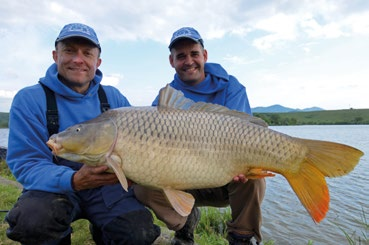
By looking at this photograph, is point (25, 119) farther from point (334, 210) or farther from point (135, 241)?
point (334, 210)

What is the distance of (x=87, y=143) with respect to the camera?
1.95 meters

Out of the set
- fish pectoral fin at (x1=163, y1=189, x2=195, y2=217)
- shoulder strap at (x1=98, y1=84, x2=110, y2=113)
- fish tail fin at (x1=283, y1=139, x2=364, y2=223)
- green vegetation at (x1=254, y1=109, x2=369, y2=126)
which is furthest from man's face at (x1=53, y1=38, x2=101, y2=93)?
green vegetation at (x1=254, y1=109, x2=369, y2=126)

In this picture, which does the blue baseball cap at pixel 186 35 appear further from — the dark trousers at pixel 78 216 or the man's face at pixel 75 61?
the dark trousers at pixel 78 216

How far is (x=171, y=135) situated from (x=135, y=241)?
80 cm

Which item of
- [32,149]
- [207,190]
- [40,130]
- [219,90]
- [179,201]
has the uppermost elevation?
[219,90]

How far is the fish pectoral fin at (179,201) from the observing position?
2070 mm

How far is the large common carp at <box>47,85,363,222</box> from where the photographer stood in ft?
6.39

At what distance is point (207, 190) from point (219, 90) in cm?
94

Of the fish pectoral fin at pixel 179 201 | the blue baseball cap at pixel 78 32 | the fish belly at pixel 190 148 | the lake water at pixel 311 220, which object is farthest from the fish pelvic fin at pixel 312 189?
the lake water at pixel 311 220

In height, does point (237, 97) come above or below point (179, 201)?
above

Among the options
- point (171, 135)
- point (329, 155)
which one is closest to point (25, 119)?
point (171, 135)

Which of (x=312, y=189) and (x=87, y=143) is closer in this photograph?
(x=87, y=143)

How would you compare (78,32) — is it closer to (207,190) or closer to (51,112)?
(51,112)

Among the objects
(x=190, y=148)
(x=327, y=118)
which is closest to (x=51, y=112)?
(x=190, y=148)
